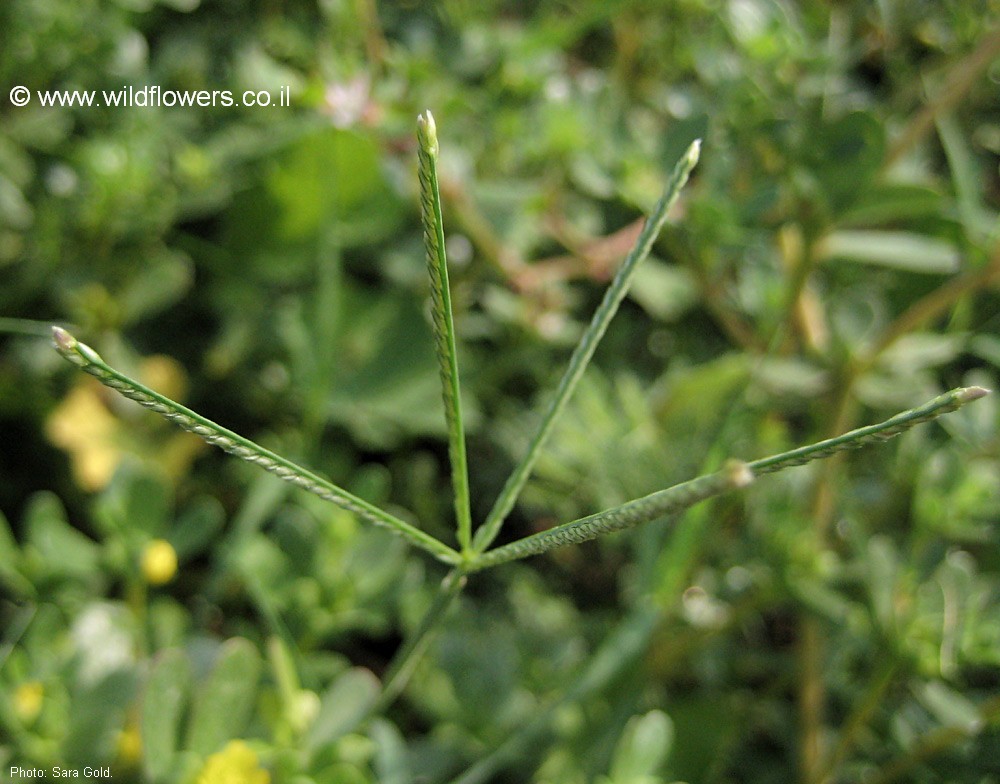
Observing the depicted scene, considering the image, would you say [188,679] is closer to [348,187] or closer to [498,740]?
[498,740]

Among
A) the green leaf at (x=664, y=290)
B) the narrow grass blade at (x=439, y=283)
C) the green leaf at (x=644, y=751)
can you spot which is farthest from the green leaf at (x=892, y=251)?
the narrow grass blade at (x=439, y=283)

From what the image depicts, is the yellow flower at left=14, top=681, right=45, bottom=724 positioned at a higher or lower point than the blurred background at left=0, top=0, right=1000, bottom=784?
lower

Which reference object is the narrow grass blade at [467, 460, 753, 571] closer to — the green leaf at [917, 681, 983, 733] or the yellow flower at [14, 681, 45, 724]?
the yellow flower at [14, 681, 45, 724]

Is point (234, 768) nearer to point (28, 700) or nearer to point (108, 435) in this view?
point (28, 700)

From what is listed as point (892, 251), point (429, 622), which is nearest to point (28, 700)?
point (429, 622)

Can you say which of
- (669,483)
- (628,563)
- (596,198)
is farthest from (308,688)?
(596,198)

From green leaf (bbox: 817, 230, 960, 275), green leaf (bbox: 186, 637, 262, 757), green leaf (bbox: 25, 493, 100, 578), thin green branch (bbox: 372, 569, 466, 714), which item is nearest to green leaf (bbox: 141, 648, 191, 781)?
green leaf (bbox: 186, 637, 262, 757)
